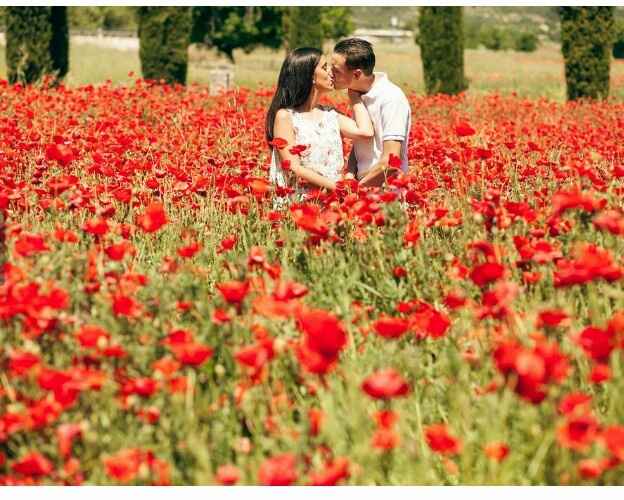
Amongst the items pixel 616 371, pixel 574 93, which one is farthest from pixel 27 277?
pixel 574 93

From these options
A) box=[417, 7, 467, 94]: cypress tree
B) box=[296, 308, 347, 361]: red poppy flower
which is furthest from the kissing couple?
box=[417, 7, 467, 94]: cypress tree

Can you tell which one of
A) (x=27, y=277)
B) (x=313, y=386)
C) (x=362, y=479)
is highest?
(x=27, y=277)

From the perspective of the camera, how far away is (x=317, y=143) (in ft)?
15.3

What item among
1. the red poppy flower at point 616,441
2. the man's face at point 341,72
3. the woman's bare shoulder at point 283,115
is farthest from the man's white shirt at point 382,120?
the red poppy flower at point 616,441

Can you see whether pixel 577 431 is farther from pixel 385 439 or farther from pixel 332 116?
pixel 332 116

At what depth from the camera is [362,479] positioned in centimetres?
198

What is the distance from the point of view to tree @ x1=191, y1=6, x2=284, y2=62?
40500mm

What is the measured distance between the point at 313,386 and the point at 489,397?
47 cm

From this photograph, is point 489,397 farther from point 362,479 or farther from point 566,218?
point 566,218

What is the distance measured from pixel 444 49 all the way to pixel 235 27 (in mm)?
25186

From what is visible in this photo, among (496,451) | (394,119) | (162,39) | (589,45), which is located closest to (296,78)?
(394,119)

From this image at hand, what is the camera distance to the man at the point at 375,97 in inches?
177

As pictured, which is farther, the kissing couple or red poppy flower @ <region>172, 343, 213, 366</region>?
the kissing couple

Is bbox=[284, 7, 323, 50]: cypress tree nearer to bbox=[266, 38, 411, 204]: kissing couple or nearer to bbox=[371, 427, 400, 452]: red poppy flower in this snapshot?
bbox=[266, 38, 411, 204]: kissing couple
